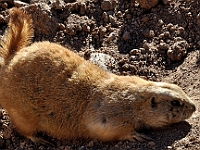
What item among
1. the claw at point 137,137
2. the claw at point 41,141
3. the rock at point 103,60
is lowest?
the claw at point 41,141

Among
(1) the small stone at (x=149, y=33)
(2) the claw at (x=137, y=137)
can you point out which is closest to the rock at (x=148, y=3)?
(1) the small stone at (x=149, y=33)

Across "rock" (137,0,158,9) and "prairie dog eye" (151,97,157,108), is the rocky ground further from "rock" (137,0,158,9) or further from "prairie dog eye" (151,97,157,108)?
"prairie dog eye" (151,97,157,108)

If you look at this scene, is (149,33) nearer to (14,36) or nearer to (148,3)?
(148,3)

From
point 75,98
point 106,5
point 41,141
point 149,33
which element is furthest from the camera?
point 106,5

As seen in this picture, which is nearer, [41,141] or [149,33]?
[41,141]

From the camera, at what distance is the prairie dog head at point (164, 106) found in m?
5.25

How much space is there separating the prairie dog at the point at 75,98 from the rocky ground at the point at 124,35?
0.24 m

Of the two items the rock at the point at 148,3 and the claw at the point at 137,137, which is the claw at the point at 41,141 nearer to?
the claw at the point at 137,137

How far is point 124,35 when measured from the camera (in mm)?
6781

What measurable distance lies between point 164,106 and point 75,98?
0.92 meters

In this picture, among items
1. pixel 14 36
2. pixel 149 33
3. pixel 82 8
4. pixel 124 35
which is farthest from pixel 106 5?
pixel 14 36

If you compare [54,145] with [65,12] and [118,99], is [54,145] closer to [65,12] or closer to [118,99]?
[118,99]

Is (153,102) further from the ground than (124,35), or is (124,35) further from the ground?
(124,35)

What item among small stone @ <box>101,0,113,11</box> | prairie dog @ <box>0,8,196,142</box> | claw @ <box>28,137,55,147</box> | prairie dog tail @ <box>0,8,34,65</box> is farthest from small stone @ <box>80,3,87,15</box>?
claw @ <box>28,137,55,147</box>
